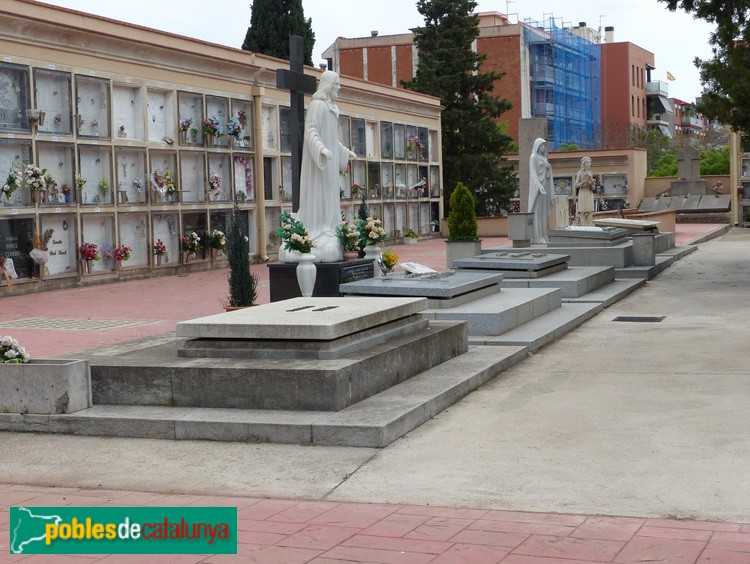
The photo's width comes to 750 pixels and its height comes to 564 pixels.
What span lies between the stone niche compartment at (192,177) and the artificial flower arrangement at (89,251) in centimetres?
292

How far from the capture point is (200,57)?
20.8m

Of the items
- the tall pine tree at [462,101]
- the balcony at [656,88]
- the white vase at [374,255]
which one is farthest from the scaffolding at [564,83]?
the white vase at [374,255]

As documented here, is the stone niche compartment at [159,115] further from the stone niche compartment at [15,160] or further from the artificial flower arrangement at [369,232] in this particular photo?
the artificial flower arrangement at [369,232]

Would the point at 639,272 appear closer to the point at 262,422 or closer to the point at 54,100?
Result: the point at 54,100

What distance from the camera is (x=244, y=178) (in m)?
22.2

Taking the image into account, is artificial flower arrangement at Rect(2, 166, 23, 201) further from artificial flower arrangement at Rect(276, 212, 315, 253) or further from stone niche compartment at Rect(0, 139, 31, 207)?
artificial flower arrangement at Rect(276, 212, 315, 253)

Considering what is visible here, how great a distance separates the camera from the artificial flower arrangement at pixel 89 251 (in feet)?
56.5

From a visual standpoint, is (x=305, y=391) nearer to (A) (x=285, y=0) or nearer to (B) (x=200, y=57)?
(B) (x=200, y=57)

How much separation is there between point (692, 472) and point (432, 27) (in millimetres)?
33063

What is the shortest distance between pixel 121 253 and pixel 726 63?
1014cm

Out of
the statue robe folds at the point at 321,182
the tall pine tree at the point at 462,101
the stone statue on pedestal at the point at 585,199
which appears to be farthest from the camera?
the tall pine tree at the point at 462,101

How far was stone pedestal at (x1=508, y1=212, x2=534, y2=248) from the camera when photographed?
17.9 meters

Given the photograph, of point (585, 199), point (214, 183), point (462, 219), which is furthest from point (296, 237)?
point (585, 199)

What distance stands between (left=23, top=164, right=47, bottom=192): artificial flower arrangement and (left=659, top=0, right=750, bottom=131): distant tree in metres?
9.72
